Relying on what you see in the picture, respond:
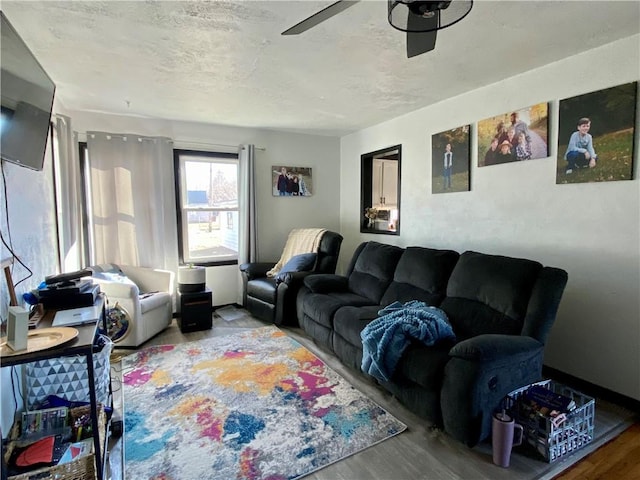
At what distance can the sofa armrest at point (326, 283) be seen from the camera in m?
3.51

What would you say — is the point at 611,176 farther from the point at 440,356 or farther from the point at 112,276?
the point at 112,276

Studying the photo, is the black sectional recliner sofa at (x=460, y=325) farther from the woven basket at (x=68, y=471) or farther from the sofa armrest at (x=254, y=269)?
the woven basket at (x=68, y=471)

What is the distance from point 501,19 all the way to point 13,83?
2497mm

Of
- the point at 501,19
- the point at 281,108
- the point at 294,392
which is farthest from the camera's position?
the point at 281,108

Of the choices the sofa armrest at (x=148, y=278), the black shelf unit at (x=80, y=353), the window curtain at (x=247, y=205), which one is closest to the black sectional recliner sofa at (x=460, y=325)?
the window curtain at (x=247, y=205)

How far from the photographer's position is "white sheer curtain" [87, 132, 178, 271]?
12.2 feet

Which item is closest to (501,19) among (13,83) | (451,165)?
(451,165)

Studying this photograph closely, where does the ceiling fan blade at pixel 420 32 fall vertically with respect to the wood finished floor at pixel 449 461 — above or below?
above

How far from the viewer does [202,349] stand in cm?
319

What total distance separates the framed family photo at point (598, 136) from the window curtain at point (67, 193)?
421 centimetres

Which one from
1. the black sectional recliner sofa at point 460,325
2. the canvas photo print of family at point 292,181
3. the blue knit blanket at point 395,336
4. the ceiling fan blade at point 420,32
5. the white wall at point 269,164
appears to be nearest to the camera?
the ceiling fan blade at point 420,32

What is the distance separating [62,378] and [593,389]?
11.4 ft

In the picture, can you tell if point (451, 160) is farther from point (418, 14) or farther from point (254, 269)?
point (254, 269)

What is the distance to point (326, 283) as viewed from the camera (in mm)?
3547
